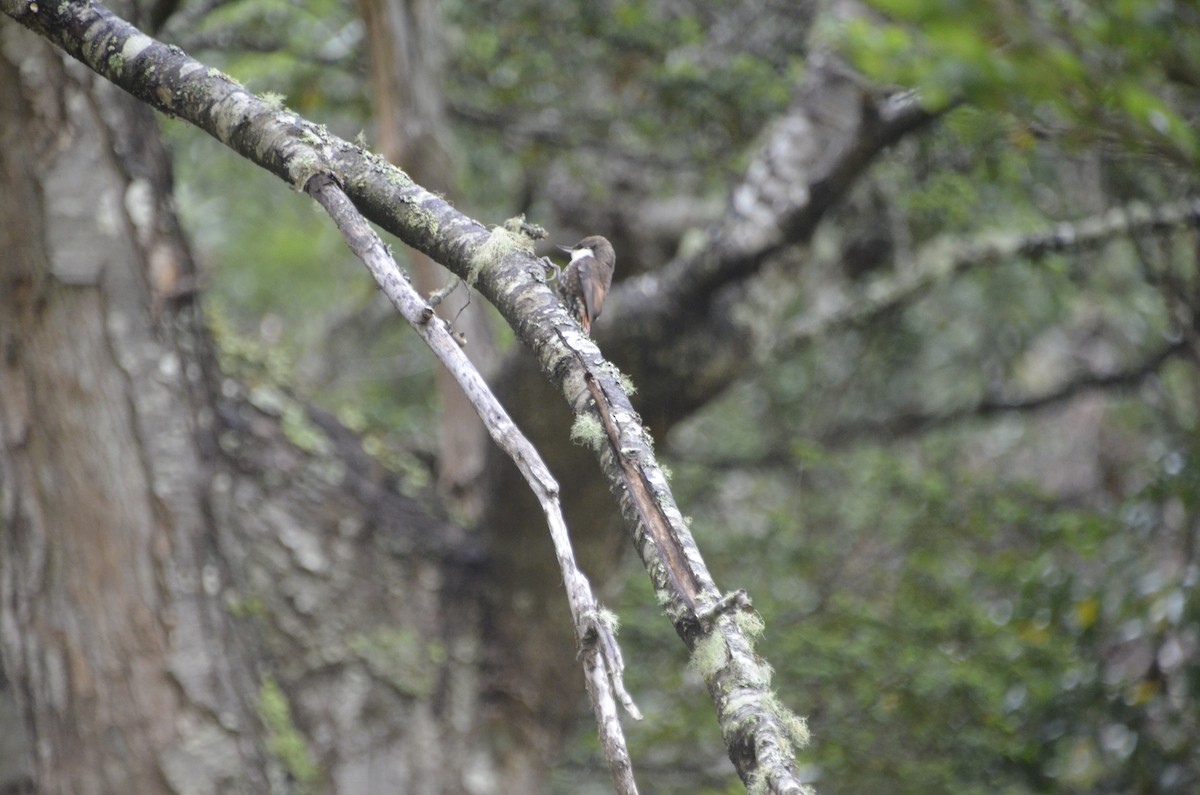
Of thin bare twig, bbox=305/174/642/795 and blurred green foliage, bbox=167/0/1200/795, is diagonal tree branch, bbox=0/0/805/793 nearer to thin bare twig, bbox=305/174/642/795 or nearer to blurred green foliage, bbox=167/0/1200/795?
thin bare twig, bbox=305/174/642/795

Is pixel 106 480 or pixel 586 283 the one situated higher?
pixel 106 480

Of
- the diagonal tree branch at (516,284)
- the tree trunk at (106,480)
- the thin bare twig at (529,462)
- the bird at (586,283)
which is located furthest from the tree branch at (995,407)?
the thin bare twig at (529,462)

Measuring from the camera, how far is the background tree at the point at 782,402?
2818 mm

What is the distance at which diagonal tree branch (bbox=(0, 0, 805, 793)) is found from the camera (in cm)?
106

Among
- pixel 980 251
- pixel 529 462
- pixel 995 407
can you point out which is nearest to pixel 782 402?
pixel 995 407

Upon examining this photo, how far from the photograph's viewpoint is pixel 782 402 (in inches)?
248

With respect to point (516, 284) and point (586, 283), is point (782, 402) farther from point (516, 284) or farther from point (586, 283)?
point (516, 284)

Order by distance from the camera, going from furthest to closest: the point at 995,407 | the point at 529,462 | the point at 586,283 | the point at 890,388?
the point at 890,388, the point at 995,407, the point at 586,283, the point at 529,462

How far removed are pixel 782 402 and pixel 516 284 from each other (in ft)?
16.6

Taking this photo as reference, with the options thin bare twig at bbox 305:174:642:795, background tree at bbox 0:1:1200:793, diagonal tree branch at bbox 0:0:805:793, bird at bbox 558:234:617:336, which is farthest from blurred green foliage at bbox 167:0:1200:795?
thin bare twig at bbox 305:174:642:795

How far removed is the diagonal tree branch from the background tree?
1.15m

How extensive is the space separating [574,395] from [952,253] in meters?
3.58

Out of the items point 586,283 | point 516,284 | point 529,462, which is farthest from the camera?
point 586,283

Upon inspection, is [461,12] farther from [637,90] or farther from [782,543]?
[782,543]
